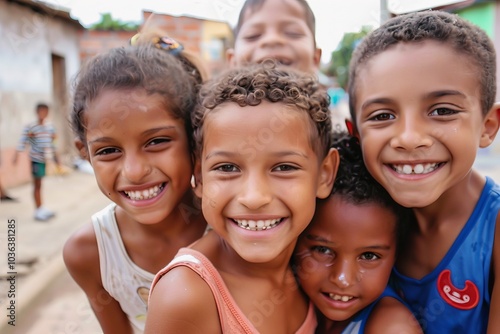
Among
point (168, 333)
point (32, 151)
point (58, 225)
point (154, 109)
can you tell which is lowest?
point (58, 225)

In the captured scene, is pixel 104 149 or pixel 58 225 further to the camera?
pixel 58 225

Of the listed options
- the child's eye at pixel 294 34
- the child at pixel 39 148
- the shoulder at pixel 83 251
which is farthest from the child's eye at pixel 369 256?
the child at pixel 39 148

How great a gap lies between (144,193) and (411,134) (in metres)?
0.91

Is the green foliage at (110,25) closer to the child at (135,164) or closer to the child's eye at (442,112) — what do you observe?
the child at (135,164)

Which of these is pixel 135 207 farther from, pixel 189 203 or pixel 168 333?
pixel 168 333

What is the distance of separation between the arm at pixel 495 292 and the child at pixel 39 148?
5740 millimetres

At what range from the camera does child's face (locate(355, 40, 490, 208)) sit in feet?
4.23

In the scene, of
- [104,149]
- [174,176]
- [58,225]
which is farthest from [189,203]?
[58,225]

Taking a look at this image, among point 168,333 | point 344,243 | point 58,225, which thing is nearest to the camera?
point 168,333

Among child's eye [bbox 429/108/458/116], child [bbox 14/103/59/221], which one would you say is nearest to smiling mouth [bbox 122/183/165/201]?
child's eye [bbox 429/108/458/116]

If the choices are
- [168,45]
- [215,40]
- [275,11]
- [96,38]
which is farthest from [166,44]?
[96,38]

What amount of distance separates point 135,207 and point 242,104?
0.58 metres

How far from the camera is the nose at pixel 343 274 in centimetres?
143

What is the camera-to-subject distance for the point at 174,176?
153cm
